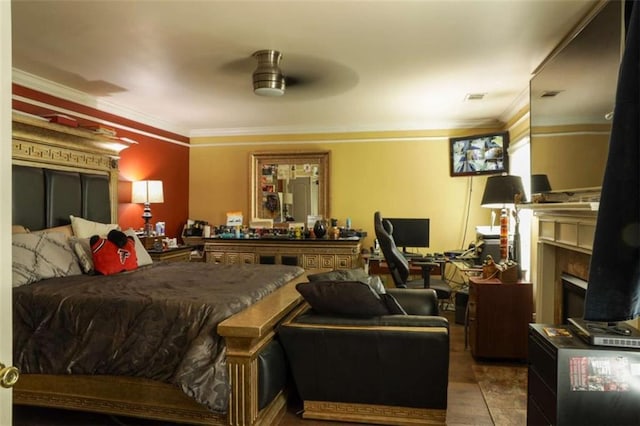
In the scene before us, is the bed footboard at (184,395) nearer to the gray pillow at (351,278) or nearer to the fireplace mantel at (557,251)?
the gray pillow at (351,278)

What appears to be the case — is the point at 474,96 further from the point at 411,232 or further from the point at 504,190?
the point at 411,232

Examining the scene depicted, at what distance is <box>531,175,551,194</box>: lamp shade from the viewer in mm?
2924

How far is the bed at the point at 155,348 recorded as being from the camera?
204 cm

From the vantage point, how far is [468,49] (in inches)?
118

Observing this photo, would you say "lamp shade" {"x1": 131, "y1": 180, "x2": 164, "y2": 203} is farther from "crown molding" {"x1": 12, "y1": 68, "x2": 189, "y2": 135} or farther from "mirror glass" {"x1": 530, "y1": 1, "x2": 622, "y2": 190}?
"mirror glass" {"x1": 530, "y1": 1, "x2": 622, "y2": 190}

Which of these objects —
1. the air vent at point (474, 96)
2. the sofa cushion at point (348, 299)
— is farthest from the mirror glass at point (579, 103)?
the sofa cushion at point (348, 299)

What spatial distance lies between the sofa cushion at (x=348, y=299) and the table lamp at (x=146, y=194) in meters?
3.03

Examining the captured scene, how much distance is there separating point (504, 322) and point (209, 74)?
3222 millimetres

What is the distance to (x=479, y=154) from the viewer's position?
17.3ft

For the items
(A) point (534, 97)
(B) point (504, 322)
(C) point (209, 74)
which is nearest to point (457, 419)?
(B) point (504, 322)

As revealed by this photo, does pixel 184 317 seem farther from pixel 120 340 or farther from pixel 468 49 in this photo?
pixel 468 49

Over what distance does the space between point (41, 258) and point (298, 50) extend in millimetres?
2396

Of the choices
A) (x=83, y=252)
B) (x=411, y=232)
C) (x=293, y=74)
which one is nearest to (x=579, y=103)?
(x=293, y=74)

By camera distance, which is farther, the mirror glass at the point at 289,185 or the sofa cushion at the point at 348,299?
the mirror glass at the point at 289,185
